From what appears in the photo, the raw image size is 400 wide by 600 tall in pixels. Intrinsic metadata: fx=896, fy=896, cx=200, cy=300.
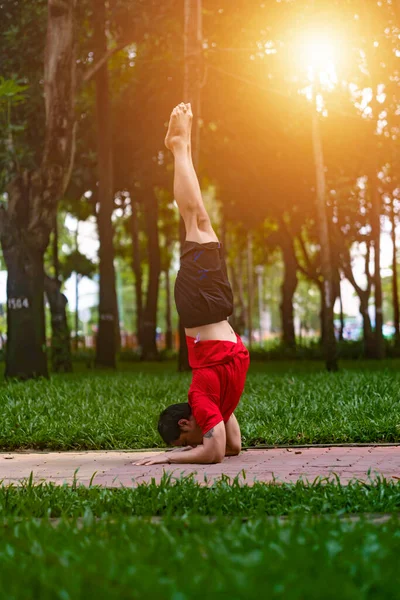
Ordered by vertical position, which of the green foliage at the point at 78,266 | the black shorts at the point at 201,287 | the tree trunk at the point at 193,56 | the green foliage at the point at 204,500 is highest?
the tree trunk at the point at 193,56

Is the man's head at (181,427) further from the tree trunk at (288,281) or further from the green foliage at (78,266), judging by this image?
the green foliage at (78,266)

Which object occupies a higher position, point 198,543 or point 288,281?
point 288,281

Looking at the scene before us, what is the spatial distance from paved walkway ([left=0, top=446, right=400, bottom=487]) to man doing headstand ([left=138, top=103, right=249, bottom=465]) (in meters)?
0.30

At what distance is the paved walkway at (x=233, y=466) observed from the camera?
5973mm

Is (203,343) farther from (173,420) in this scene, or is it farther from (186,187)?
(186,187)

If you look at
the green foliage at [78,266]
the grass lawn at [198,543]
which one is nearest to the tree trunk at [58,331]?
the green foliage at [78,266]

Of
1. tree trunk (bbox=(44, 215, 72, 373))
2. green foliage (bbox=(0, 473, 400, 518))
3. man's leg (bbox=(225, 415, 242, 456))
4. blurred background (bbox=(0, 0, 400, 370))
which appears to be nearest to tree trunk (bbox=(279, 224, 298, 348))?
blurred background (bbox=(0, 0, 400, 370))

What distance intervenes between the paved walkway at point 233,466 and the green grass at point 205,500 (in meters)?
0.41

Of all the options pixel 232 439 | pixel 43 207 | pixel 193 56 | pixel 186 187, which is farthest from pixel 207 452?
pixel 193 56

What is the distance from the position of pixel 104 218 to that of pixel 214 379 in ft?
52.1

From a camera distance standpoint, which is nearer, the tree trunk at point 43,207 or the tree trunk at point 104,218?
the tree trunk at point 43,207

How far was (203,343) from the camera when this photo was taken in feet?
22.4

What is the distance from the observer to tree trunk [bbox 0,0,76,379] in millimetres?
15727

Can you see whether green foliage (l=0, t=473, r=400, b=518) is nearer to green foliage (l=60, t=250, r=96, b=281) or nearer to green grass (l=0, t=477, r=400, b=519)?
green grass (l=0, t=477, r=400, b=519)
